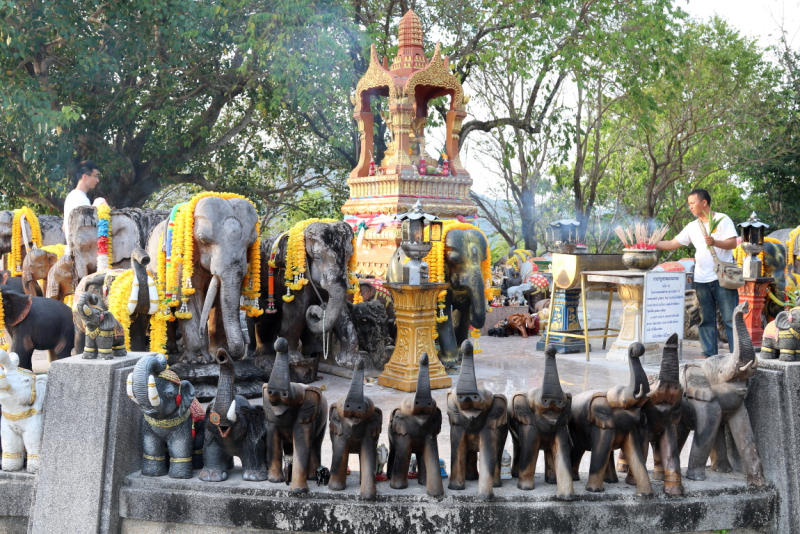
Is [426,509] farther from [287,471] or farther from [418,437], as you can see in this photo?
[287,471]

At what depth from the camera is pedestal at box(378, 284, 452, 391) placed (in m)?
6.57

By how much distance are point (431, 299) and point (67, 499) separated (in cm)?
383

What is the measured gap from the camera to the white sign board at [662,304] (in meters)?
7.52

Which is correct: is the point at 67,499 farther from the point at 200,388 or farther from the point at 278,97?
the point at 278,97

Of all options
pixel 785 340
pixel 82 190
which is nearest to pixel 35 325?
pixel 82 190

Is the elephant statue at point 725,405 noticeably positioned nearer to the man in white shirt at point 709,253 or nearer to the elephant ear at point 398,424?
the elephant ear at point 398,424

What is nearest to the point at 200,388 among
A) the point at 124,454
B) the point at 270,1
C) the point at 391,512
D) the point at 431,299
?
the point at 431,299

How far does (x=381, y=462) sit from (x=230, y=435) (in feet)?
2.45

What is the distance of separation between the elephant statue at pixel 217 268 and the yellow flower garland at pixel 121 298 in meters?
0.63

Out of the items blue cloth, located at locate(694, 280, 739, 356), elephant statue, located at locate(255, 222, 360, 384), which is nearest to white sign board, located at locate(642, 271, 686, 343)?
blue cloth, located at locate(694, 280, 739, 356)

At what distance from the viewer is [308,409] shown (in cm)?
342

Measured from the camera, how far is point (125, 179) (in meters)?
13.5

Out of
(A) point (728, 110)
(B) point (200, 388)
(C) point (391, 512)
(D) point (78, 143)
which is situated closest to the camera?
(C) point (391, 512)

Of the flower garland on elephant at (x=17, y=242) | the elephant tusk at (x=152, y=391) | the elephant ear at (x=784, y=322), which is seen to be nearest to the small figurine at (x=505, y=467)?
the elephant ear at (x=784, y=322)
